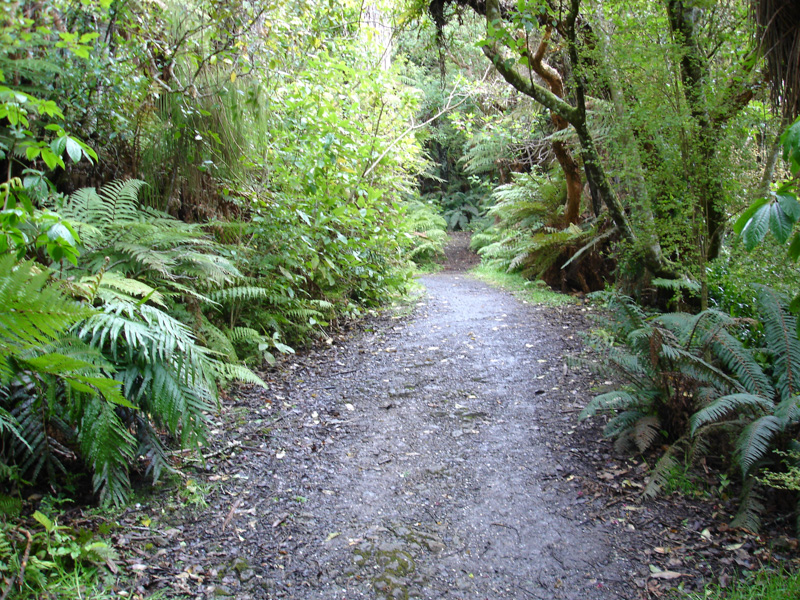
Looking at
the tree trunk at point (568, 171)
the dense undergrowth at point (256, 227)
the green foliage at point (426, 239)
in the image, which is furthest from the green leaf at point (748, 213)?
the green foliage at point (426, 239)

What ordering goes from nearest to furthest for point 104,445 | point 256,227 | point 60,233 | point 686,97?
point 60,233, point 104,445, point 686,97, point 256,227

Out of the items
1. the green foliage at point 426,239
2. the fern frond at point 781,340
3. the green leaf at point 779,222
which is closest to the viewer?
the green leaf at point 779,222

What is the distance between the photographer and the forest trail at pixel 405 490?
2205 millimetres

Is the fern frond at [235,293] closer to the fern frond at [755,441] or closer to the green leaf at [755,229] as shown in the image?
the fern frond at [755,441]

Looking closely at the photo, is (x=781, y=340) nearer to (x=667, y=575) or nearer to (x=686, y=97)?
(x=667, y=575)

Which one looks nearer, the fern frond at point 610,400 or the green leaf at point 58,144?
the green leaf at point 58,144

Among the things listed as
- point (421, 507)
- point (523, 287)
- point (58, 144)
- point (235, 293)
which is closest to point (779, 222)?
point (421, 507)

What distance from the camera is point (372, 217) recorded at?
6.15 meters

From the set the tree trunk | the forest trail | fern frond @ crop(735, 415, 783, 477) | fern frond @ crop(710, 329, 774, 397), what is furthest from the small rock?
the tree trunk

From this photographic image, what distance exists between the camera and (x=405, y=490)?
2.87 metres

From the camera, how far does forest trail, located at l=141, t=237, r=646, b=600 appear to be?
7.23 ft

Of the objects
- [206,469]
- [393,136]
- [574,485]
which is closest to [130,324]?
[206,469]

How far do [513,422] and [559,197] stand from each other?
626cm

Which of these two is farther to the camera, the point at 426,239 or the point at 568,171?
the point at 426,239
